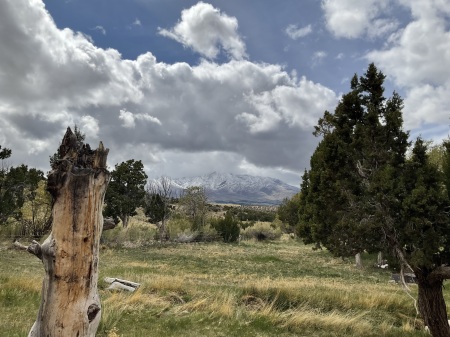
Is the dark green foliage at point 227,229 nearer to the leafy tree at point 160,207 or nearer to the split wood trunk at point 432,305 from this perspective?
the leafy tree at point 160,207

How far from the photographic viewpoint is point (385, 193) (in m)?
11.3

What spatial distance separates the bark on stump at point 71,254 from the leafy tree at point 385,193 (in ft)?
28.8

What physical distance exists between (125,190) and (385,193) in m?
39.0

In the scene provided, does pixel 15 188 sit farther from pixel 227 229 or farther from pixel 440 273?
pixel 440 273

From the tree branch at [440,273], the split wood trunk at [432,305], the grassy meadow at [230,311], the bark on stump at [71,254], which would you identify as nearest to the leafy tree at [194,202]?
the grassy meadow at [230,311]

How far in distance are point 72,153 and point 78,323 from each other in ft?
7.59

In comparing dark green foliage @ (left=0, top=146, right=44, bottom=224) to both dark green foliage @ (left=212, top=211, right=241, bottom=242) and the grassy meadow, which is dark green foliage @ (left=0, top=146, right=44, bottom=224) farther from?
dark green foliage @ (left=212, top=211, right=241, bottom=242)

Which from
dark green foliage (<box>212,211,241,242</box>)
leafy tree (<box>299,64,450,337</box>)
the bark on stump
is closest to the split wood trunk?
leafy tree (<box>299,64,450,337</box>)

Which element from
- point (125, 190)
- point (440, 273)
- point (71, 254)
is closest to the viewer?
point (71, 254)

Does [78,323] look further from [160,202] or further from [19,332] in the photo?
[160,202]

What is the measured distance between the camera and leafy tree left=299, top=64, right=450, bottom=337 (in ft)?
35.2

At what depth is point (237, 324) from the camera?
10500 millimetres

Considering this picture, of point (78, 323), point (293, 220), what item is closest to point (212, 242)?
point (293, 220)

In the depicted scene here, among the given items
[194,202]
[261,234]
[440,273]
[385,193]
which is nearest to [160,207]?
[194,202]
